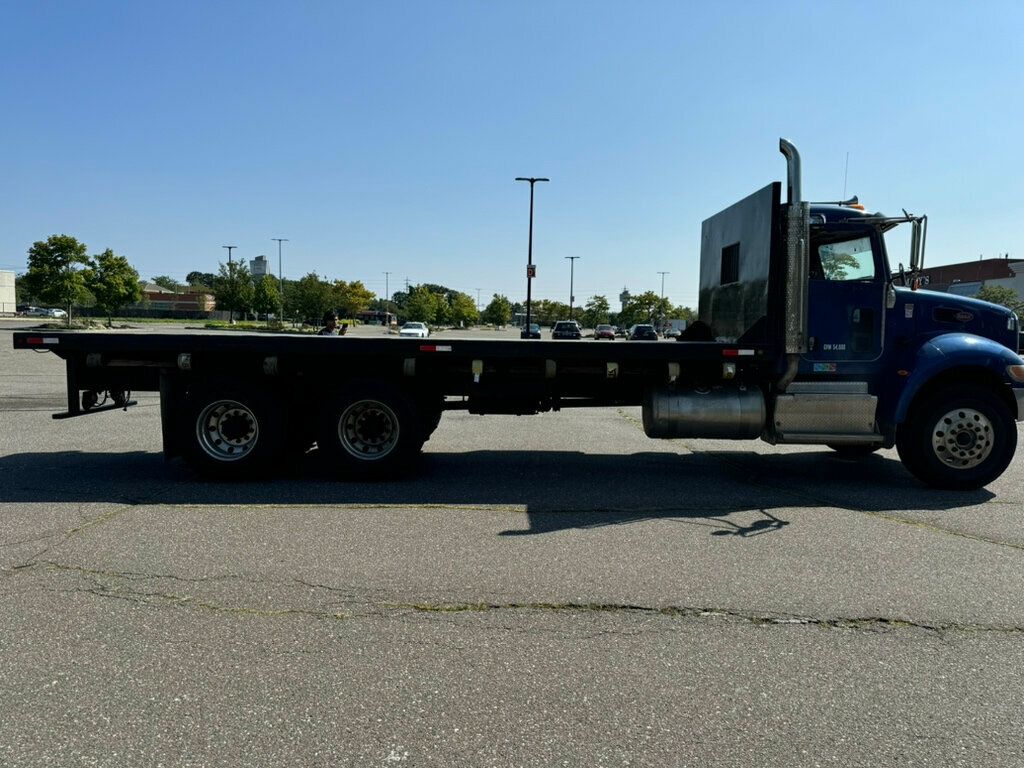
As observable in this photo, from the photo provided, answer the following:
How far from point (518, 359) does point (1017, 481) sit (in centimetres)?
564

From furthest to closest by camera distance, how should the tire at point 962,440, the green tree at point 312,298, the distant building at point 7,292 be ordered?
the distant building at point 7,292
the green tree at point 312,298
the tire at point 962,440

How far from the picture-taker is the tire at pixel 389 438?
7.72m

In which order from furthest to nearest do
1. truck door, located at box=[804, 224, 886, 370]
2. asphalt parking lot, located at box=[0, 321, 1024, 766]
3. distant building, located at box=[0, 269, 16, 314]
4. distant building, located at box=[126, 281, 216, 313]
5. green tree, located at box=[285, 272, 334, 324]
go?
distant building, located at box=[126, 281, 216, 313]
distant building, located at box=[0, 269, 16, 314]
green tree, located at box=[285, 272, 334, 324]
truck door, located at box=[804, 224, 886, 370]
asphalt parking lot, located at box=[0, 321, 1024, 766]

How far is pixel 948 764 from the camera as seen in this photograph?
2.84 meters

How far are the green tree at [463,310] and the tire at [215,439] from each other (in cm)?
9301

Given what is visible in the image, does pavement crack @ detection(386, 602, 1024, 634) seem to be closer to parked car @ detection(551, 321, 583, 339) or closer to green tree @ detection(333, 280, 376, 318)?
parked car @ detection(551, 321, 583, 339)

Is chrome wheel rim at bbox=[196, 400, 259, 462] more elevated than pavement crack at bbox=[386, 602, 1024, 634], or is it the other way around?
chrome wheel rim at bbox=[196, 400, 259, 462]

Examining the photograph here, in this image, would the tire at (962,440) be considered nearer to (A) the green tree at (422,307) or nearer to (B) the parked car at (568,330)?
(B) the parked car at (568,330)

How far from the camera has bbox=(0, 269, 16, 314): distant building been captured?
100000mm

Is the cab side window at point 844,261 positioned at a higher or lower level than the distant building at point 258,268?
lower

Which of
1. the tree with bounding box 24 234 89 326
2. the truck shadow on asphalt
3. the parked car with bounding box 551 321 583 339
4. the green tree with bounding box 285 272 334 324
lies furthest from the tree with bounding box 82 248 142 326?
the truck shadow on asphalt

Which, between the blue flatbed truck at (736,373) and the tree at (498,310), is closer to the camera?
the blue flatbed truck at (736,373)

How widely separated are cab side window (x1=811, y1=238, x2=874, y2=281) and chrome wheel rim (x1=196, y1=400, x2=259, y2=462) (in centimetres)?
613

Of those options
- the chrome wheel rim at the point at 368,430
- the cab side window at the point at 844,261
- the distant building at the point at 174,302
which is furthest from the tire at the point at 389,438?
the distant building at the point at 174,302
